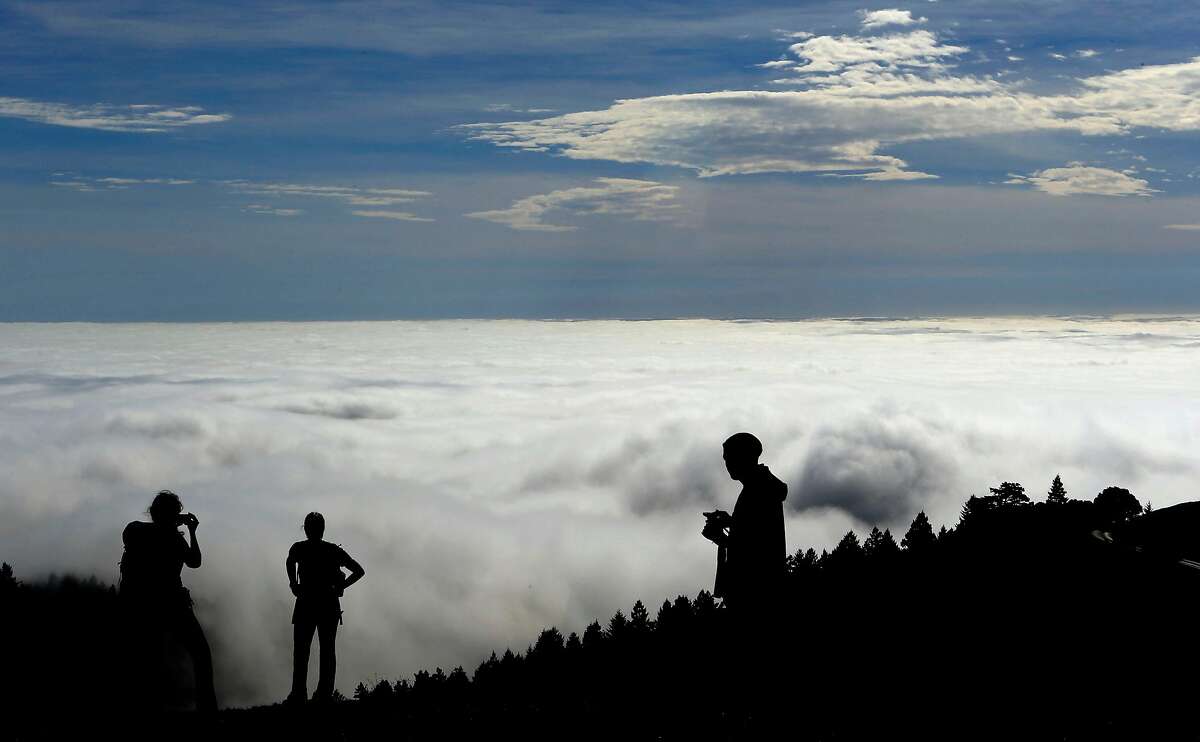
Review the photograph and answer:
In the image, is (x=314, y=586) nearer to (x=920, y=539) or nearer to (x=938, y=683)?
(x=938, y=683)

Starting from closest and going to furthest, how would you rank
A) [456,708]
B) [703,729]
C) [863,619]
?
[703,729] → [456,708] → [863,619]

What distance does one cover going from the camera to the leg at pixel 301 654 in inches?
417

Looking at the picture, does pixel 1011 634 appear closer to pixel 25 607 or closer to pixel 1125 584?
pixel 1125 584

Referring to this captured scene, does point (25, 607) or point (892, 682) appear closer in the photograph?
point (892, 682)

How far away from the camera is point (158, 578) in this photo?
9375mm

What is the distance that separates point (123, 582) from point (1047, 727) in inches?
284

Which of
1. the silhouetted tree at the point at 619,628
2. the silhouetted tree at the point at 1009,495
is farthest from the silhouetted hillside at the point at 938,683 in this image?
the silhouetted tree at the point at 1009,495

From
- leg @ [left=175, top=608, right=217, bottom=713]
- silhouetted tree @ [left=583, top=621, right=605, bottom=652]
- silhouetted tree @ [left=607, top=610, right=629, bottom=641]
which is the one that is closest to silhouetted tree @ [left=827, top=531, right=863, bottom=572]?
silhouetted tree @ [left=607, top=610, right=629, bottom=641]

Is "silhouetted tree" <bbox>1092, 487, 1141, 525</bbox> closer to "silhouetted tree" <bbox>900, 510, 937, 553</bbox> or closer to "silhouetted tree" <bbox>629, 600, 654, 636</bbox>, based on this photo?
"silhouetted tree" <bbox>629, 600, 654, 636</bbox>

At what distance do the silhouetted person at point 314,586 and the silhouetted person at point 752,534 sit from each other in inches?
149

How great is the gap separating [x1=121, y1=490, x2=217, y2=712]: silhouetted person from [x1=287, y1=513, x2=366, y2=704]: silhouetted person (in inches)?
45.4

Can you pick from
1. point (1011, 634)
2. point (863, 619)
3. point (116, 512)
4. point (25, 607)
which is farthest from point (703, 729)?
point (116, 512)

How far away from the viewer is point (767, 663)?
327 inches

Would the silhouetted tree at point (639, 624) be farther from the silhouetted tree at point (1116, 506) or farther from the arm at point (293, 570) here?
the arm at point (293, 570)
